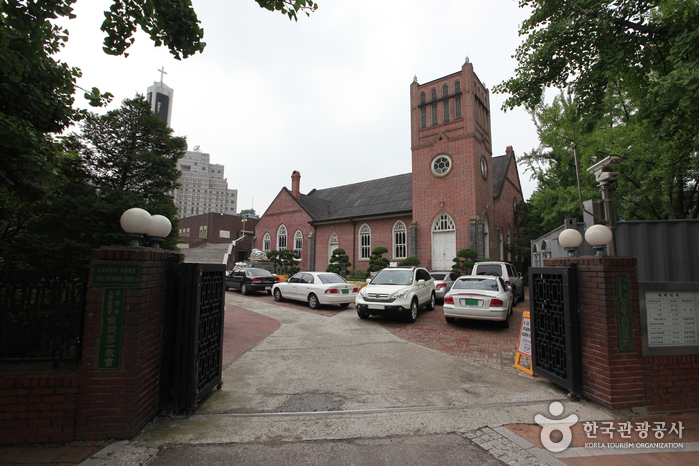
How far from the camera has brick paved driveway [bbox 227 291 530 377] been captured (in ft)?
20.6

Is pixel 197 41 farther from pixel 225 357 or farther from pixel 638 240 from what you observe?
pixel 638 240

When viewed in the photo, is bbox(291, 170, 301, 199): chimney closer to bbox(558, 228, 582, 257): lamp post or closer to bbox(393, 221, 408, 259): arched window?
bbox(393, 221, 408, 259): arched window

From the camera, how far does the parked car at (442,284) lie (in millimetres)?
13789

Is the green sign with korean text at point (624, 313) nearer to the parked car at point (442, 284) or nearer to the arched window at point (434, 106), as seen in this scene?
the parked car at point (442, 284)

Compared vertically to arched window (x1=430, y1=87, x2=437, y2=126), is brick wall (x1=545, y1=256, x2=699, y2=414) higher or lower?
lower

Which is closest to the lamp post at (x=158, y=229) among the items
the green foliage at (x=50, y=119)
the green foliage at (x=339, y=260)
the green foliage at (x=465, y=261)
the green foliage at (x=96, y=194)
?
the green foliage at (x=50, y=119)

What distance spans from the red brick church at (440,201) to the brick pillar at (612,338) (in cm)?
1534

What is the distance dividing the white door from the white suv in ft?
31.6

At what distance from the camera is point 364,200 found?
28125mm

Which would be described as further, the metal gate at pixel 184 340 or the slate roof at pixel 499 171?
the slate roof at pixel 499 171

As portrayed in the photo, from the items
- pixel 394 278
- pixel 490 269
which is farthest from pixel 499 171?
pixel 394 278

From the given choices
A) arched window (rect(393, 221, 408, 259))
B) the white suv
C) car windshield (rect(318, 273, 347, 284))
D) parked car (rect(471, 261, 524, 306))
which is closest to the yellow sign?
the white suv

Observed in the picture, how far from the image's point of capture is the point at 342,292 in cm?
1230

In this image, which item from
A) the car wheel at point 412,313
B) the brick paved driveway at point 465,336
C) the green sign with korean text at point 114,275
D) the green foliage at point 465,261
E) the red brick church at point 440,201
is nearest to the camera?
the green sign with korean text at point 114,275
